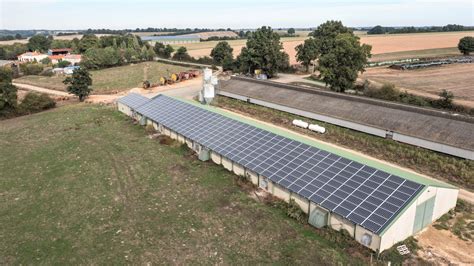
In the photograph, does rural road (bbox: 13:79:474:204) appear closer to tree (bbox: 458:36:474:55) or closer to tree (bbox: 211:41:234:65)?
tree (bbox: 211:41:234:65)

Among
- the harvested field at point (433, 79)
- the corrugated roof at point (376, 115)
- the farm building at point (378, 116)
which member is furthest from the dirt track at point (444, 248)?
the harvested field at point (433, 79)

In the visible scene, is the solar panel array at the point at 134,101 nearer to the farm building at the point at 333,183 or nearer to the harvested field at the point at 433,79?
the farm building at the point at 333,183

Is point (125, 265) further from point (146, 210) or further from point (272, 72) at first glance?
point (272, 72)

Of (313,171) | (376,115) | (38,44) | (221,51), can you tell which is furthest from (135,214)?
(38,44)

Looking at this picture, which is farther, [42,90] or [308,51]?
[308,51]

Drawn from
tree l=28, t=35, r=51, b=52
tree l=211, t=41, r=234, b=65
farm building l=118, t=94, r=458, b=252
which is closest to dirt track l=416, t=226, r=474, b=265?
farm building l=118, t=94, r=458, b=252

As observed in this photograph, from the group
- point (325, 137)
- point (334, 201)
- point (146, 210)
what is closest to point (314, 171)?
point (334, 201)

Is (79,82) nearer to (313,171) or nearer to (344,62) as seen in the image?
(344,62)
